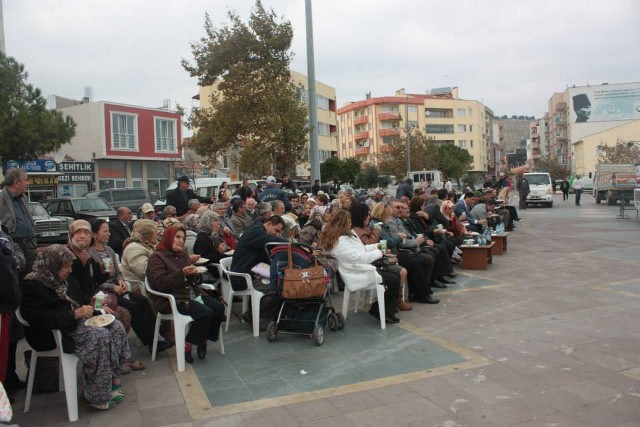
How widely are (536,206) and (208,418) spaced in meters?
31.4

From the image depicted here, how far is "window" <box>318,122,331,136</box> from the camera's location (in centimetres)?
5883

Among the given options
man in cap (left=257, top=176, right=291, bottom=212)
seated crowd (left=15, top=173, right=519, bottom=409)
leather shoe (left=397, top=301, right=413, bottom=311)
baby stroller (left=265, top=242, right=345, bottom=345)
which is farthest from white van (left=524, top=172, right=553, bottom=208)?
baby stroller (left=265, top=242, right=345, bottom=345)

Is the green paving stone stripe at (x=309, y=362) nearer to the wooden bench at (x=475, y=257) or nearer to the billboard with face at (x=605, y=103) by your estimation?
the wooden bench at (x=475, y=257)

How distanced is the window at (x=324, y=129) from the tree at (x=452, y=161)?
13.6 meters

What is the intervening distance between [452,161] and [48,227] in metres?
62.5

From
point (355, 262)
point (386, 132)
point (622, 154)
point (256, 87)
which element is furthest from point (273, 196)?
point (386, 132)

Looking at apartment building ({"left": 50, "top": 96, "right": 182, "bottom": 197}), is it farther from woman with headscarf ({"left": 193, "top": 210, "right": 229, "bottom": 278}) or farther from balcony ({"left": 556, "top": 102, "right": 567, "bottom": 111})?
balcony ({"left": 556, "top": 102, "right": 567, "bottom": 111})

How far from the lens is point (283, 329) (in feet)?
21.0

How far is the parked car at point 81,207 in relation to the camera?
2038cm

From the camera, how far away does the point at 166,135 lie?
41.6 metres

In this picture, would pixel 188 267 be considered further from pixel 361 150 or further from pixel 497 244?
pixel 361 150

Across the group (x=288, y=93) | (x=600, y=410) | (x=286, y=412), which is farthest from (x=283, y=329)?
(x=288, y=93)

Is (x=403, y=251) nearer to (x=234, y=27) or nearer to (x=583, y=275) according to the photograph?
(x=583, y=275)

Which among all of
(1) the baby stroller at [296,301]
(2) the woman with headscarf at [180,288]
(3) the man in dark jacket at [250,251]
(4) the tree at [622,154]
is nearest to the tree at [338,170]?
(4) the tree at [622,154]
